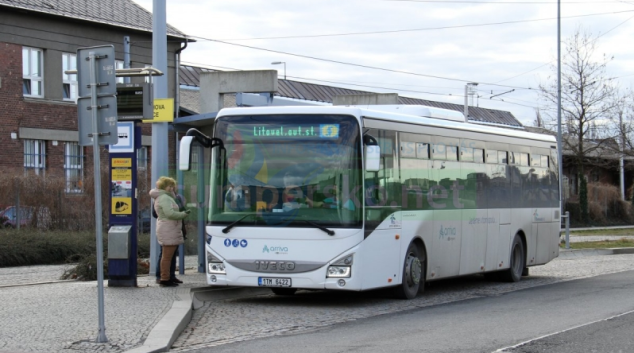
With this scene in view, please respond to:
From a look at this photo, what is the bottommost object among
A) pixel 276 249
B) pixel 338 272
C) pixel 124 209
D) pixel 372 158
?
pixel 338 272

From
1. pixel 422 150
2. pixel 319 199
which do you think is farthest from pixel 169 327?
pixel 422 150

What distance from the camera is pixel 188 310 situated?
38.6 ft

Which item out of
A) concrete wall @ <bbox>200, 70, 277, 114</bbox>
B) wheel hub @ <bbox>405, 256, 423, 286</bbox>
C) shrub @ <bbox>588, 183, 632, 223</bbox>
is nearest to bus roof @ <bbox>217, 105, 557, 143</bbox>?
wheel hub @ <bbox>405, 256, 423, 286</bbox>

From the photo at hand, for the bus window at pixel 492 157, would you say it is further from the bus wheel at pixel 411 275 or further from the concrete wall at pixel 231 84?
the concrete wall at pixel 231 84

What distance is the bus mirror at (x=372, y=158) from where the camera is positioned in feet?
43.1

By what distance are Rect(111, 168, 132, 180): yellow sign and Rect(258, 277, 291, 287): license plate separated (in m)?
2.87

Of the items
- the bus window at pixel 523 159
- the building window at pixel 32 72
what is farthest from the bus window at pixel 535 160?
the building window at pixel 32 72

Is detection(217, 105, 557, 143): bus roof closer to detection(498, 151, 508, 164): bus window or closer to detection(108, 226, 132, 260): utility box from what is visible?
detection(498, 151, 508, 164): bus window

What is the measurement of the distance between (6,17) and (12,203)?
35.9 feet

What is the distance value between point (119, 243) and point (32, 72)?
23766 millimetres

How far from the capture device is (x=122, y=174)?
575 inches

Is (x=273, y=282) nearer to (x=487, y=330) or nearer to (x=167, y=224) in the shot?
(x=167, y=224)

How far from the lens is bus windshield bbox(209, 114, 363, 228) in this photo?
13148mm

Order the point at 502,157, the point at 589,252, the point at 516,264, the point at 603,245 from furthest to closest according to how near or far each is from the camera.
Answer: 1. the point at 603,245
2. the point at 589,252
3. the point at 516,264
4. the point at 502,157
